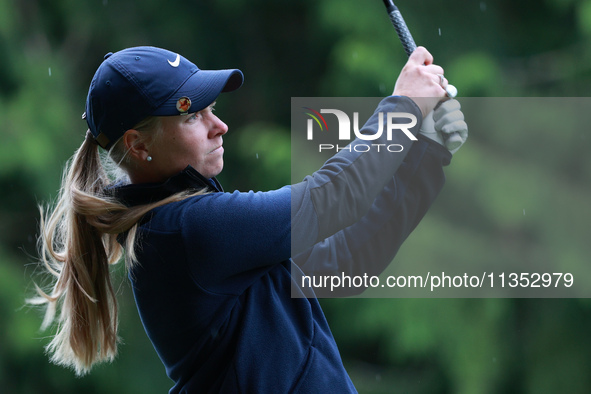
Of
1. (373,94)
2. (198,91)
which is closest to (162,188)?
(198,91)

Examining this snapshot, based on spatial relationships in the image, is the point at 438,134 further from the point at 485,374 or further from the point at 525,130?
the point at 485,374

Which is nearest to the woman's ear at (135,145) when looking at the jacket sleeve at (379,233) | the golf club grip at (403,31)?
the jacket sleeve at (379,233)

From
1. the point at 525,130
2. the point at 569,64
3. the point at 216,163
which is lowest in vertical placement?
the point at 216,163

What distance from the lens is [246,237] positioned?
51.3 inches

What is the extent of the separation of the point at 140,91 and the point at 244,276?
15.6 inches

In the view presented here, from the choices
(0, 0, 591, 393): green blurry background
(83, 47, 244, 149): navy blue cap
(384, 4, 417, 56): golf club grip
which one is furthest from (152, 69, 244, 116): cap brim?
(0, 0, 591, 393): green blurry background

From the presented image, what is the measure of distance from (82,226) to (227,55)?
3513mm

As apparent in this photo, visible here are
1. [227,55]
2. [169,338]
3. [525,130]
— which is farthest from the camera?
[227,55]

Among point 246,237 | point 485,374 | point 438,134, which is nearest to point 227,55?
point 485,374

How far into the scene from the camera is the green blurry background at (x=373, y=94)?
395cm

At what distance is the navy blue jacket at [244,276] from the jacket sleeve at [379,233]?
0.23 meters

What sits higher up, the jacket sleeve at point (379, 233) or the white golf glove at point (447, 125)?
the white golf glove at point (447, 125)

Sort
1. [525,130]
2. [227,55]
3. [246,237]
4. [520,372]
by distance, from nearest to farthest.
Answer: [246,237]
[525,130]
[520,372]
[227,55]

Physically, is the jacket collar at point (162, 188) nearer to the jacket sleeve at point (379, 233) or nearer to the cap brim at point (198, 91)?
the cap brim at point (198, 91)
